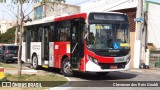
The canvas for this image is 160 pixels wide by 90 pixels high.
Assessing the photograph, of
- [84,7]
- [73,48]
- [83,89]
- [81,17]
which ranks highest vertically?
[84,7]

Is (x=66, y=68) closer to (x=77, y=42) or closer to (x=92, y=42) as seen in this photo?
(x=77, y=42)

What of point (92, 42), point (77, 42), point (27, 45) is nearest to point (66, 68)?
point (77, 42)

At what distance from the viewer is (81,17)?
1681 centimetres

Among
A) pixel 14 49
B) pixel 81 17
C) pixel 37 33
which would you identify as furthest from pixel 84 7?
pixel 81 17

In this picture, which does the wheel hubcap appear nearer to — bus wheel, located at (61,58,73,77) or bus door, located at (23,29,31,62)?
bus wheel, located at (61,58,73,77)

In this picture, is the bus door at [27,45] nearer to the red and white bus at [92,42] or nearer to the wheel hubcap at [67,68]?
the red and white bus at [92,42]

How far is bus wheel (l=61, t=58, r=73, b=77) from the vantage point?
59.0 feet

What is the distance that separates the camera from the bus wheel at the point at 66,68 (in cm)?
1798

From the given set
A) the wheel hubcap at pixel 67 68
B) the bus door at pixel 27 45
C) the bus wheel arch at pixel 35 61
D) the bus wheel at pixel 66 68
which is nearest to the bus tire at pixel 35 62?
the bus wheel arch at pixel 35 61

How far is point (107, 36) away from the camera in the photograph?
16.3 meters

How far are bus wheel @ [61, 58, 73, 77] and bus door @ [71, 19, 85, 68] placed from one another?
442mm

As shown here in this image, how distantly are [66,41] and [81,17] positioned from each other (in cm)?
199

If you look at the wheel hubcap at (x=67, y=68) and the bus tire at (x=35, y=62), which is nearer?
the wheel hubcap at (x=67, y=68)

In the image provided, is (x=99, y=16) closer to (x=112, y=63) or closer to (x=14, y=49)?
Answer: (x=112, y=63)
